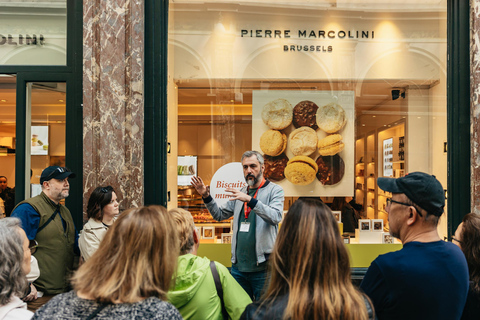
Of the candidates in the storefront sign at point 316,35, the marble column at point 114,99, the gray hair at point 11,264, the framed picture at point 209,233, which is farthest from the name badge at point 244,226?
the storefront sign at point 316,35

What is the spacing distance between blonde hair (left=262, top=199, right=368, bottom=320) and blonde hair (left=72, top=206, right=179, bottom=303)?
0.46 metres

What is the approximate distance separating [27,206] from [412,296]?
3363mm

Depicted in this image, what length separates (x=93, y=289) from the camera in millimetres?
1639

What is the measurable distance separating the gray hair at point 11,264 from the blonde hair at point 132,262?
514 millimetres

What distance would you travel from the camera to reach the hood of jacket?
2197mm

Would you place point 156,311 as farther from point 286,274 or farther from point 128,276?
point 286,274

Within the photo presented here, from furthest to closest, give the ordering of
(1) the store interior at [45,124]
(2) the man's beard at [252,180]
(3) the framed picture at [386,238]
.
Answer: (3) the framed picture at [386,238], (1) the store interior at [45,124], (2) the man's beard at [252,180]

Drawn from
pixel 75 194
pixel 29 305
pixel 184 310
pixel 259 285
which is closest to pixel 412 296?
pixel 184 310

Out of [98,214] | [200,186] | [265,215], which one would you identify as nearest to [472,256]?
[265,215]

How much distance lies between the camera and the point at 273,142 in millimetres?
5812

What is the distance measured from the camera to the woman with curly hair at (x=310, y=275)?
169 cm

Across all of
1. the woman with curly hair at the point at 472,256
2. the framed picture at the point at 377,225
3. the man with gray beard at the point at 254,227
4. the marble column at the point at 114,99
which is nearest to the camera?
the woman with curly hair at the point at 472,256

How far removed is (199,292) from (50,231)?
7.57 ft

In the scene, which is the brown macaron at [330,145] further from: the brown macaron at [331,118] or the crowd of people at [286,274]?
the crowd of people at [286,274]
